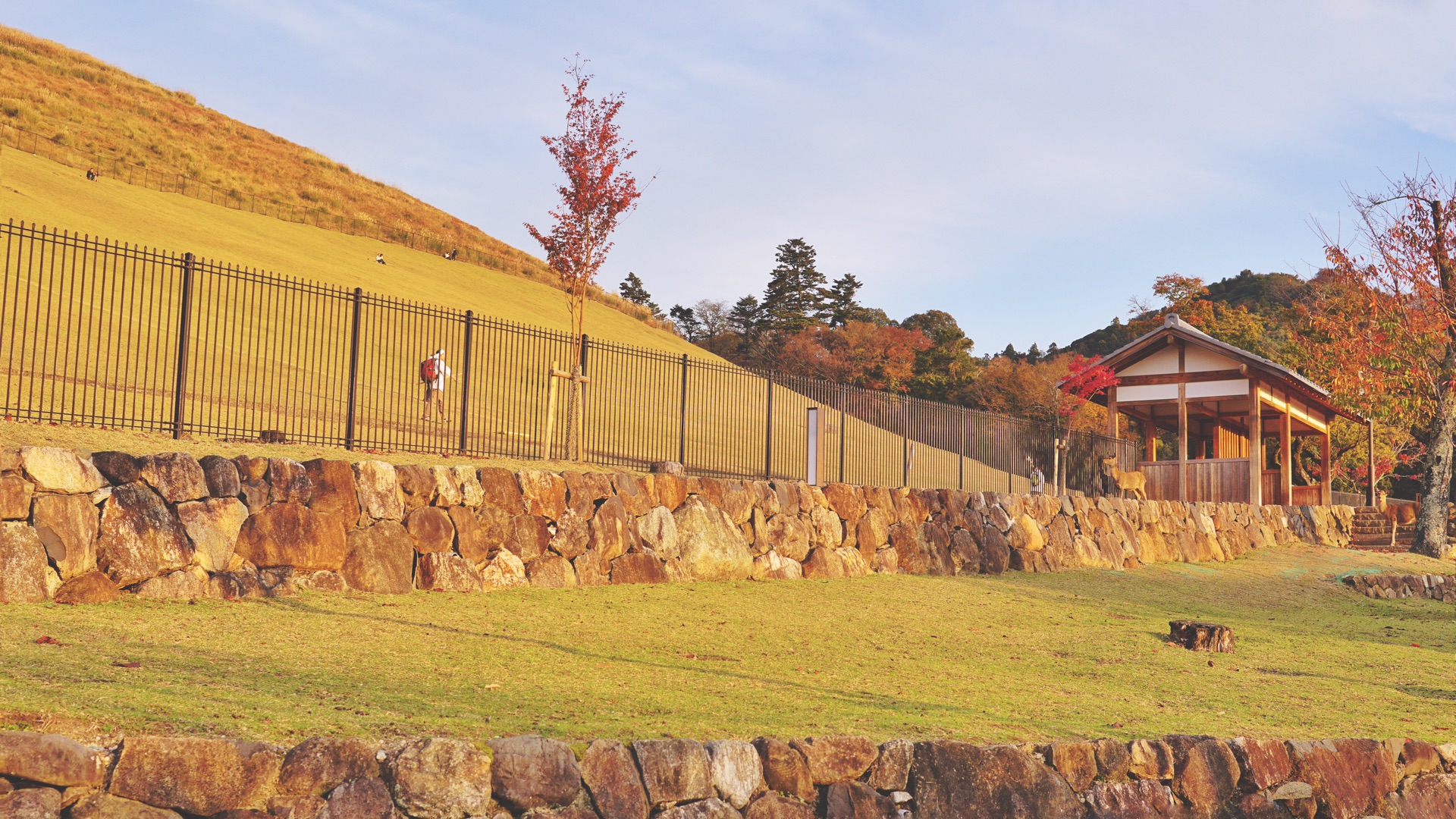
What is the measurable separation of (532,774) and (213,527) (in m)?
4.78

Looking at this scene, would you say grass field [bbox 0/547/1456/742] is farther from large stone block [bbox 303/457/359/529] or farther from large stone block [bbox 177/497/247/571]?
large stone block [bbox 303/457/359/529]

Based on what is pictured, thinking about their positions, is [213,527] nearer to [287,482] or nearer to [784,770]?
[287,482]

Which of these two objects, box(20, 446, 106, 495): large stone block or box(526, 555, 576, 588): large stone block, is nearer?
box(20, 446, 106, 495): large stone block

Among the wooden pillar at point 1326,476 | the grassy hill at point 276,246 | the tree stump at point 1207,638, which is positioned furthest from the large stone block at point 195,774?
the wooden pillar at point 1326,476

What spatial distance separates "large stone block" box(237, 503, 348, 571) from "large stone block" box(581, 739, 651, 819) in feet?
15.6

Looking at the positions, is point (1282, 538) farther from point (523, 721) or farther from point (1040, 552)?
point (523, 721)

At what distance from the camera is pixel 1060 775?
635cm

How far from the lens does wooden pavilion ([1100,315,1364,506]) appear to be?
24822 mm

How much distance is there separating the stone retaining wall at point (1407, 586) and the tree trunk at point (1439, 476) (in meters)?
4.99

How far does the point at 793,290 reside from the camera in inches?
2618

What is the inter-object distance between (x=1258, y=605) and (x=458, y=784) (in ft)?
43.0

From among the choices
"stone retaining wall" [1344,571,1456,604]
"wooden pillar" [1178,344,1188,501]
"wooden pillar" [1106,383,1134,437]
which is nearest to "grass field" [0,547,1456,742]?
"stone retaining wall" [1344,571,1456,604]

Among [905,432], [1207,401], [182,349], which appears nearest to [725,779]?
[182,349]

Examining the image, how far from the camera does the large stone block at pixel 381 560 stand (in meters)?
9.38
